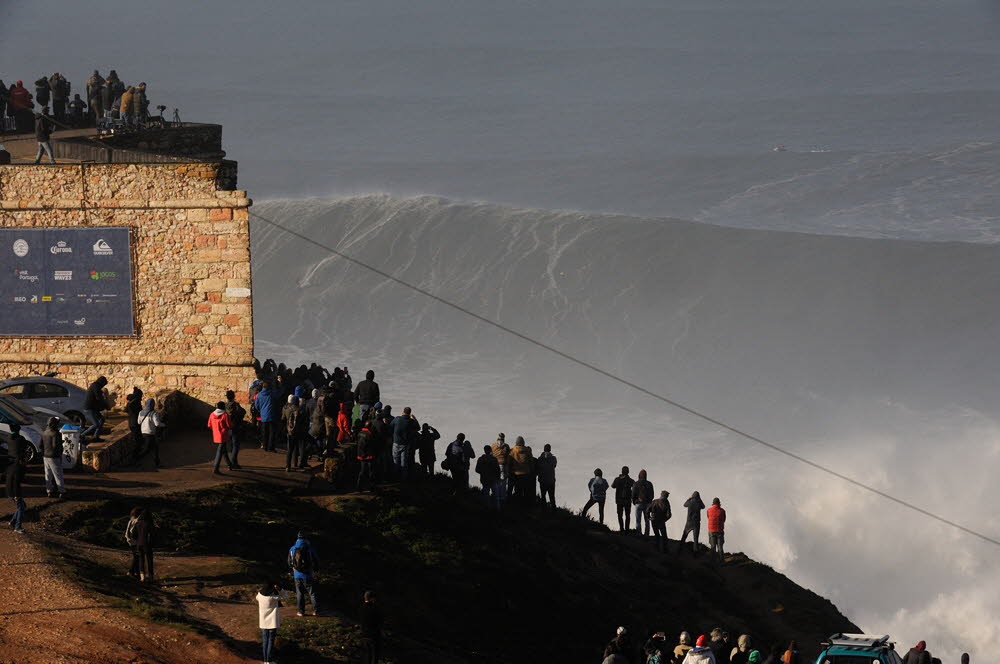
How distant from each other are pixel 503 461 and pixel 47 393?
7.09 meters

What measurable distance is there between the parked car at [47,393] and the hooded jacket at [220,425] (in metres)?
2.69

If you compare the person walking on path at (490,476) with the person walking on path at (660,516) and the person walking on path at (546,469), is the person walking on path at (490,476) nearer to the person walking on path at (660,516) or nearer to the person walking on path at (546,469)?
the person walking on path at (546,469)

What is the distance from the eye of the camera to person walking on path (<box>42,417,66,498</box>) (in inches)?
667

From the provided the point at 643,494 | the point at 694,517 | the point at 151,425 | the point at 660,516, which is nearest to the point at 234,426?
the point at 151,425

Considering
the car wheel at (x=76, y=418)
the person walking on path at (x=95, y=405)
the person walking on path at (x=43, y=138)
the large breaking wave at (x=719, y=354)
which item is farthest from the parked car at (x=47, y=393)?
the large breaking wave at (x=719, y=354)

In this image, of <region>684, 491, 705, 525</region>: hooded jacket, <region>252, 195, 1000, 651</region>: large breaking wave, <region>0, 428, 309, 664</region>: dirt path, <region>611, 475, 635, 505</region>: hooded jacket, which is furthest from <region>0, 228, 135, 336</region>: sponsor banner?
<region>252, 195, 1000, 651</region>: large breaking wave

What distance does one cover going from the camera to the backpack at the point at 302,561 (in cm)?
1470

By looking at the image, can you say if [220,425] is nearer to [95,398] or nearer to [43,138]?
[95,398]

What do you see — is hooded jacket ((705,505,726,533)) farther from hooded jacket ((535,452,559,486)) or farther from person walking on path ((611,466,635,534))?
hooded jacket ((535,452,559,486))

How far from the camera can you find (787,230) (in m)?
64.4

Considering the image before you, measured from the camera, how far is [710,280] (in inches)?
2261

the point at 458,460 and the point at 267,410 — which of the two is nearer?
the point at 267,410

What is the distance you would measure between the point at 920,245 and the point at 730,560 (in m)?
39.9

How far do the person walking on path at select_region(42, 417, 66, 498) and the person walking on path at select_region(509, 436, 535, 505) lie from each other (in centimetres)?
731
